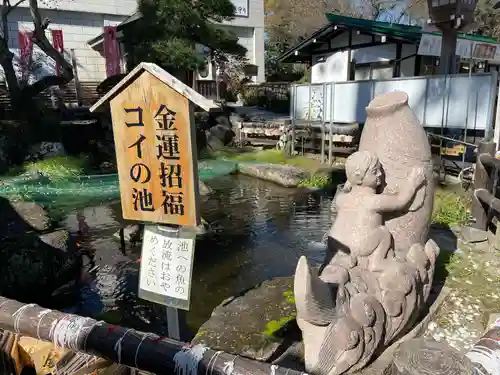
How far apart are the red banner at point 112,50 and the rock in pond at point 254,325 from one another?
19.0 meters

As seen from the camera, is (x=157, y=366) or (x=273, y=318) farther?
(x=273, y=318)

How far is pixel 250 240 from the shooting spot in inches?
324

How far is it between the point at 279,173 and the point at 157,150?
9.42 m

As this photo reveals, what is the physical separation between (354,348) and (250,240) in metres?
5.23

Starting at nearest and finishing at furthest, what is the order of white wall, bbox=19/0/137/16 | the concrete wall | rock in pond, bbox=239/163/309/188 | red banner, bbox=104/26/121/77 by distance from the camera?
rock in pond, bbox=239/163/309/188
the concrete wall
red banner, bbox=104/26/121/77
white wall, bbox=19/0/137/16

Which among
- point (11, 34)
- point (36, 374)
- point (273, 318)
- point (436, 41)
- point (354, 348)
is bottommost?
point (273, 318)

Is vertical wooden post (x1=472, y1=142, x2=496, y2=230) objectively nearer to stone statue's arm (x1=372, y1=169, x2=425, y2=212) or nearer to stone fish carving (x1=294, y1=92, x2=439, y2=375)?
stone fish carving (x1=294, y1=92, x2=439, y2=375)

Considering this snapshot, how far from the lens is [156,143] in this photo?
312 cm

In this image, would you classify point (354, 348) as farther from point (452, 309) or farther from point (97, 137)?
point (97, 137)

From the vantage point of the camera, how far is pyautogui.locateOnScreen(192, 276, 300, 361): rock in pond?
3957mm

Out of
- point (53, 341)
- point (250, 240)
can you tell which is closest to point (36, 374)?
point (53, 341)

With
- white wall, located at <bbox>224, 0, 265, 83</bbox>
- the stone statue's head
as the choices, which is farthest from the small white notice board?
white wall, located at <bbox>224, 0, 265, 83</bbox>

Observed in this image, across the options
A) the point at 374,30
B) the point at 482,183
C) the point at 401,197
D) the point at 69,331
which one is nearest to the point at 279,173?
the point at 482,183

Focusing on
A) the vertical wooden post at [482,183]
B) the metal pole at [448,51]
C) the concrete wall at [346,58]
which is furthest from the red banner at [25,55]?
the vertical wooden post at [482,183]
